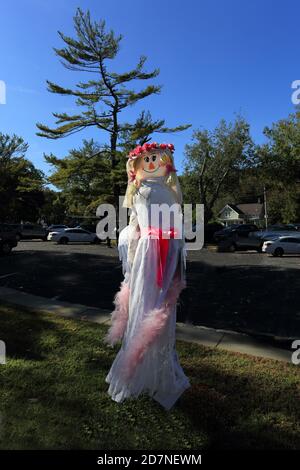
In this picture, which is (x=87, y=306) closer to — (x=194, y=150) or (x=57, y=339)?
(x=57, y=339)

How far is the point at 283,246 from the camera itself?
25312 millimetres

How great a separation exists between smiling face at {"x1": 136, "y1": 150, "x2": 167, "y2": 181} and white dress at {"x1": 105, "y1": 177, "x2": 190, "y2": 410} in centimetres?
7

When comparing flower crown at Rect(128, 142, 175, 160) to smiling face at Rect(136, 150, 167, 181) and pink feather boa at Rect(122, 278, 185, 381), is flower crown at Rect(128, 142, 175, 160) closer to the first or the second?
smiling face at Rect(136, 150, 167, 181)

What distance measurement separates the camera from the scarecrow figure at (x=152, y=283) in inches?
155

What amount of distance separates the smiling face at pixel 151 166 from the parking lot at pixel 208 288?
3.99m

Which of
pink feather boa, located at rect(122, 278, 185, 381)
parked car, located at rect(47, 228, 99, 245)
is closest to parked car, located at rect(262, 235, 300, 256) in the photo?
parked car, located at rect(47, 228, 99, 245)

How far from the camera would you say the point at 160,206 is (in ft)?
13.5

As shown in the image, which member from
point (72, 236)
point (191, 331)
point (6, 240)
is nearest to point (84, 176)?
→ point (72, 236)

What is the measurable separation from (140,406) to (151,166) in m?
2.23

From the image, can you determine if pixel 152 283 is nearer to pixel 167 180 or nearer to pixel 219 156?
pixel 167 180

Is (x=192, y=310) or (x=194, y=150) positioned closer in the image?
(x=192, y=310)

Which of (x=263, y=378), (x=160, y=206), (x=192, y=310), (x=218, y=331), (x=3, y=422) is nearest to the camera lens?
(x=3, y=422)

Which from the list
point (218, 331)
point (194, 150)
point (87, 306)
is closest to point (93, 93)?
point (194, 150)
